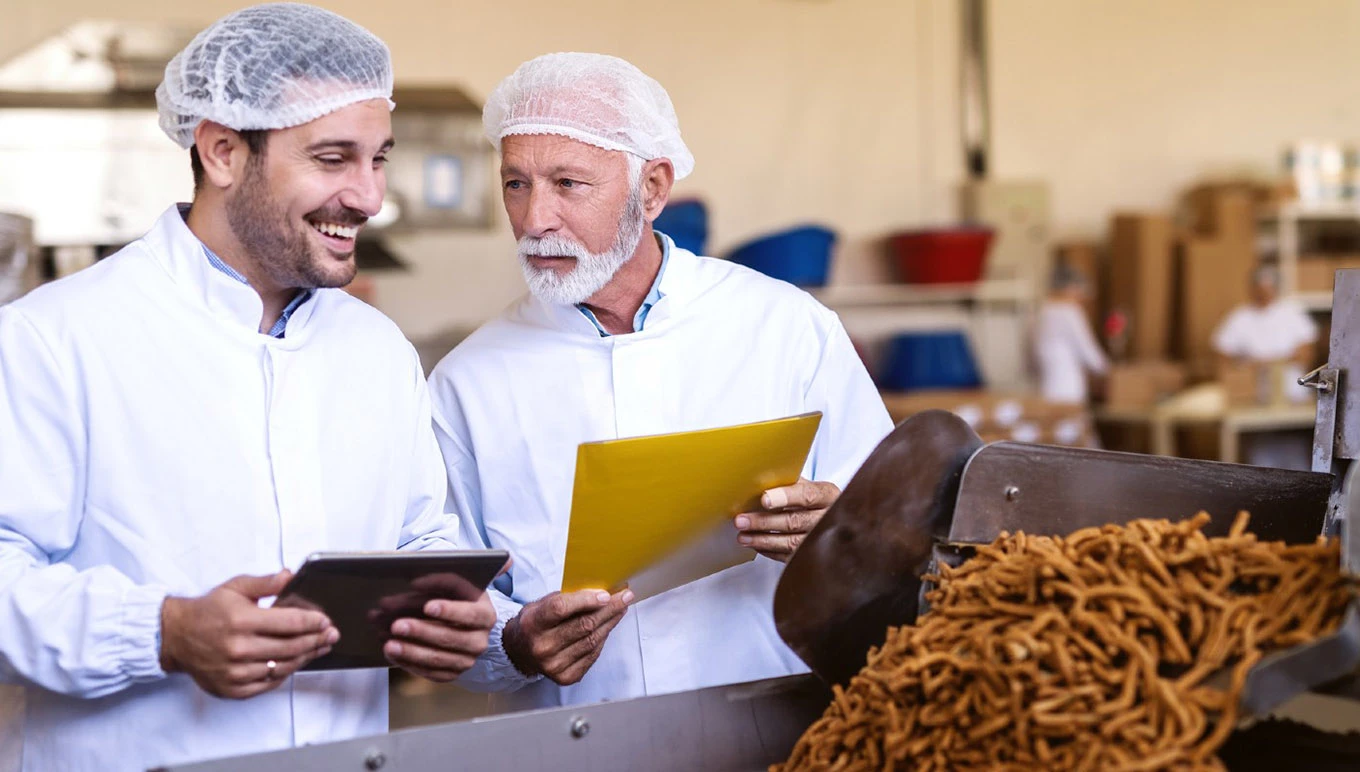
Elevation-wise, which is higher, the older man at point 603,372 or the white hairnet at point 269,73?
the white hairnet at point 269,73

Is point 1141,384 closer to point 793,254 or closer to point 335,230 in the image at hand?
point 793,254

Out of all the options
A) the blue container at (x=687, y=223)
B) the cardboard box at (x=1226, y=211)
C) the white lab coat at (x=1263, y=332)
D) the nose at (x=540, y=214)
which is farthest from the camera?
the cardboard box at (x=1226, y=211)

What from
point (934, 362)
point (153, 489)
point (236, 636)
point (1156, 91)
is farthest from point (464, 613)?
point (1156, 91)

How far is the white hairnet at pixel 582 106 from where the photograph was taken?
6.26ft

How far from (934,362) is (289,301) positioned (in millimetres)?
4881

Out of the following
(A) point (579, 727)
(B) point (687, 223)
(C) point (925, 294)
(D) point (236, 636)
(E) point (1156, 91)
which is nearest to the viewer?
(D) point (236, 636)

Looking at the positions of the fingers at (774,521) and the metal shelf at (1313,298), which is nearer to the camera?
the fingers at (774,521)

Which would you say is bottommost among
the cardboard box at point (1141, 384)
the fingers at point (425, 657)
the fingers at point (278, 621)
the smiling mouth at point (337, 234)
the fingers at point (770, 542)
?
the cardboard box at point (1141, 384)

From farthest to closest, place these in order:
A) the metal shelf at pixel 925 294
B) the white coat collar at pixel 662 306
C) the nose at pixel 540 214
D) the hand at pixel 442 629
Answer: the metal shelf at pixel 925 294
the white coat collar at pixel 662 306
the nose at pixel 540 214
the hand at pixel 442 629

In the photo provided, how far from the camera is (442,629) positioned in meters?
1.46

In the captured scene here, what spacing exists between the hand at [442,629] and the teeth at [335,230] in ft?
1.47

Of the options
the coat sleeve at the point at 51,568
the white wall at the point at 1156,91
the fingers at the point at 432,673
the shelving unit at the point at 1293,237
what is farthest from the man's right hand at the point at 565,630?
the shelving unit at the point at 1293,237

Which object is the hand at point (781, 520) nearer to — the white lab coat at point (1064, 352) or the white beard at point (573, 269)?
the white beard at point (573, 269)

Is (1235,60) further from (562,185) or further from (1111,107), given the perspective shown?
(562,185)
